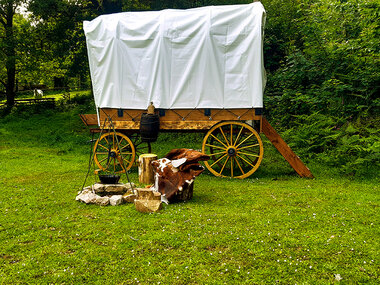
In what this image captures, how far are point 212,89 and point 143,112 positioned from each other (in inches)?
70.3

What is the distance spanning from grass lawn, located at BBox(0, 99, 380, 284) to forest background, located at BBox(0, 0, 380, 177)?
2077mm

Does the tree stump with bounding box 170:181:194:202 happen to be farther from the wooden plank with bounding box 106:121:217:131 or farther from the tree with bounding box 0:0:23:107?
the tree with bounding box 0:0:23:107

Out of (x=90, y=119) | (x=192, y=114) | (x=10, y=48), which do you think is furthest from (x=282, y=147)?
(x=10, y=48)

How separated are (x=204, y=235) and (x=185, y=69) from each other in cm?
426

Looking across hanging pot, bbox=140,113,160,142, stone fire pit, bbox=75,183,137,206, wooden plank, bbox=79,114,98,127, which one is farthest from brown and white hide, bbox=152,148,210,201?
wooden plank, bbox=79,114,98,127

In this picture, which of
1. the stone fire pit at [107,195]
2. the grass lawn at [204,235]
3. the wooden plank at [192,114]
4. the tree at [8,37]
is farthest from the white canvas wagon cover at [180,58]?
the tree at [8,37]

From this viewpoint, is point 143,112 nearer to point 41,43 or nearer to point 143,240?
point 143,240

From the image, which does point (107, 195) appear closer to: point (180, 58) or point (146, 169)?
point (146, 169)

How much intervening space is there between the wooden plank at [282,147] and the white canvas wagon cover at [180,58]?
0.68 m

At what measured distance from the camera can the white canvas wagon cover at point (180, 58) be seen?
261 inches

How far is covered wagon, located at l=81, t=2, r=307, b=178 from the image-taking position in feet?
21.8

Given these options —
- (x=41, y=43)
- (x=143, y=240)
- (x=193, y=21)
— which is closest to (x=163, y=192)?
(x=143, y=240)

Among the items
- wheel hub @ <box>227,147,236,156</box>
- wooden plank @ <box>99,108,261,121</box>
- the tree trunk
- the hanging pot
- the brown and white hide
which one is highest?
the tree trunk

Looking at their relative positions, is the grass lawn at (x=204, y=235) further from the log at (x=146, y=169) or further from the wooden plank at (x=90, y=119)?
the wooden plank at (x=90, y=119)
